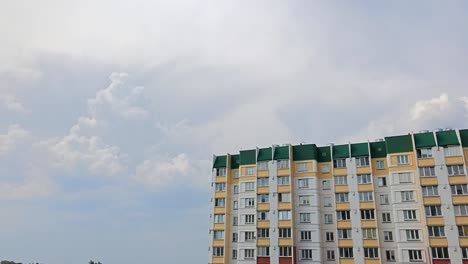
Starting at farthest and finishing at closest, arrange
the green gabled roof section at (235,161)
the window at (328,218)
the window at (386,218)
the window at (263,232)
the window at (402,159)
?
the green gabled roof section at (235,161), the window at (263,232), the window at (328,218), the window at (402,159), the window at (386,218)

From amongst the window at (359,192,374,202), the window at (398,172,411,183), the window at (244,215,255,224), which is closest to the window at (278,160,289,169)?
the window at (244,215,255,224)

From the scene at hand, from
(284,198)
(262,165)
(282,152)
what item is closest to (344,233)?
(284,198)

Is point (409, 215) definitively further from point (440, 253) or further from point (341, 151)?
point (341, 151)

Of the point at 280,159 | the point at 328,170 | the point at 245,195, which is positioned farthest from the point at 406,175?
the point at 245,195

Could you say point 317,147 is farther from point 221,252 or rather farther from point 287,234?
point 221,252

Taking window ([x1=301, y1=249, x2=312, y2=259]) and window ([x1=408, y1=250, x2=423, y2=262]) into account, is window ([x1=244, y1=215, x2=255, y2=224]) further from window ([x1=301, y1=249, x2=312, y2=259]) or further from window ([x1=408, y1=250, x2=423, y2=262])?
window ([x1=408, y1=250, x2=423, y2=262])

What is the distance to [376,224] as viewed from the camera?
190 ft

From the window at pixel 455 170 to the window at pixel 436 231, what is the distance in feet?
28.7

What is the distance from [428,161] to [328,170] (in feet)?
54.1

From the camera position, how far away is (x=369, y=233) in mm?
58375

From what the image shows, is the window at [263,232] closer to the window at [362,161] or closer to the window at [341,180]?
the window at [341,180]

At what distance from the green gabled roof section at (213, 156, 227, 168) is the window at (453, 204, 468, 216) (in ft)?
134

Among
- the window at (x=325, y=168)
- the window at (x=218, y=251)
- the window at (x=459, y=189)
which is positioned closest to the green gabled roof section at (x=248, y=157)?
the window at (x=325, y=168)

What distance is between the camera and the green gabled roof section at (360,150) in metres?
62.7
